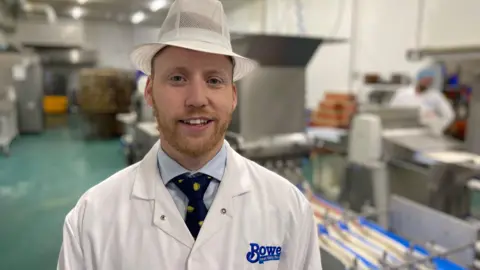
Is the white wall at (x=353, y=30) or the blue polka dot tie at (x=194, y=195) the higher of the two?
the white wall at (x=353, y=30)

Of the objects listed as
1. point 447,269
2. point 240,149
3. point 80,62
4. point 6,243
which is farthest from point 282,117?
point 80,62

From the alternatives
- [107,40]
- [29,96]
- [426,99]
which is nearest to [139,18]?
[426,99]

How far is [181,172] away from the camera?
0.83 meters

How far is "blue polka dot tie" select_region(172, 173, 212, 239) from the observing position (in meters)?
0.81

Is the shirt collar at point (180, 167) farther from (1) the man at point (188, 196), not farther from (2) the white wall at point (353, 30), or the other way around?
(2) the white wall at point (353, 30)

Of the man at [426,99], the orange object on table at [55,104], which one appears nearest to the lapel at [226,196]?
the man at [426,99]

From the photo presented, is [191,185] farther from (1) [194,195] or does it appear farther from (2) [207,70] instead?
(2) [207,70]

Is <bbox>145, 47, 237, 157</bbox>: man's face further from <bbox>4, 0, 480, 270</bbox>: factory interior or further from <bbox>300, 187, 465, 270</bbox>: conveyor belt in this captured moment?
<bbox>300, 187, 465, 270</bbox>: conveyor belt

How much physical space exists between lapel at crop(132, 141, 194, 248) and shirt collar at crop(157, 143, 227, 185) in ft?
0.05

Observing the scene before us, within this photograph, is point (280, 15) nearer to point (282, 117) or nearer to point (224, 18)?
point (282, 117)

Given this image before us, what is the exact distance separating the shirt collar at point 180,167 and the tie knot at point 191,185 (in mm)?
11

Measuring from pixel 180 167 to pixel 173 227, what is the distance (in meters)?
0.13

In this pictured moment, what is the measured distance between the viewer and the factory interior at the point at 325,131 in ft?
6.14

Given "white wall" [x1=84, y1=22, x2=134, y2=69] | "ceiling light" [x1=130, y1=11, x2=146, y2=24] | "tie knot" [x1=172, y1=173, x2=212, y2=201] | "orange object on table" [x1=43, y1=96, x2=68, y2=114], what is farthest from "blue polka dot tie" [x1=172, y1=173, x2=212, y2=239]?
"white wall" [x1=84, y1=22, x2=134, y2=69]
